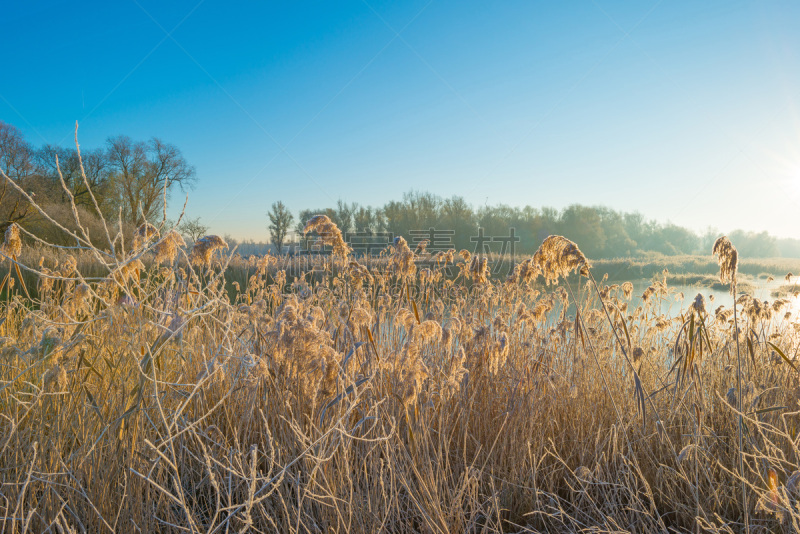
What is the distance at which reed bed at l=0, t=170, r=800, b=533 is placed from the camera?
5.64 ft

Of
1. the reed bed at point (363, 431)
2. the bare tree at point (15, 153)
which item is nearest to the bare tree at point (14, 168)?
the bare tree at point (15, 153)

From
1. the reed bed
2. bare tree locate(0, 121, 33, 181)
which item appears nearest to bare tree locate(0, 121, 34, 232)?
bare tree locate(0, 121, 33, 181)

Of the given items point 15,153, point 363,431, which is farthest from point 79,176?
point 363,431

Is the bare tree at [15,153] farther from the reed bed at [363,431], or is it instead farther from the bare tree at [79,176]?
the reed bed at [363,431]

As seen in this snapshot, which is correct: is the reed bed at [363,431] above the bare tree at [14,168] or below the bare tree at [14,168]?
below

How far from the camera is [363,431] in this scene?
235 cm

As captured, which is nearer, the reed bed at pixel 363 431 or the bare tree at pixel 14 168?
the reed bed at pixel 363 431

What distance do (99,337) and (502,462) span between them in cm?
276

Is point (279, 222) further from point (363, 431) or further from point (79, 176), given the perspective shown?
point (363, 431)

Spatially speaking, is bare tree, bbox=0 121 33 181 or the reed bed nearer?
the reed bed

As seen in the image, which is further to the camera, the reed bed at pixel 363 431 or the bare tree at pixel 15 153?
the bare tree at pixel 15 153

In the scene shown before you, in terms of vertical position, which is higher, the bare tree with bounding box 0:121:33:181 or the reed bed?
the bare tree with bounding box 0:121:33:181

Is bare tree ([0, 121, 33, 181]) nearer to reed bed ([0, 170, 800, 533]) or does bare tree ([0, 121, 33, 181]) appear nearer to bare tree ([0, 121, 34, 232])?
bare tree ([0, 121, 34, 232])

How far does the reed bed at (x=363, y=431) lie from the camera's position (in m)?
1.72
